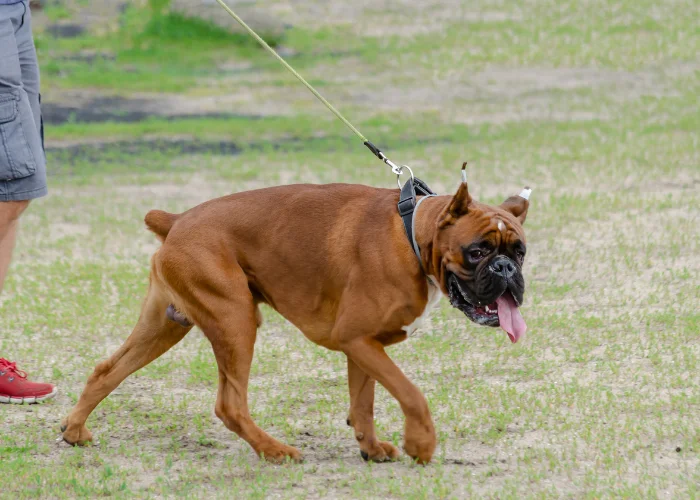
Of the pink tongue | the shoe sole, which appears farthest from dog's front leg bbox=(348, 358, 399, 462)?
the shoe sole

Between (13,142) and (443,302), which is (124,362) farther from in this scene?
(443,302)

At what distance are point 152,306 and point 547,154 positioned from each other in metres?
7.84

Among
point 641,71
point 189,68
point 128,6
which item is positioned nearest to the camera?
point 641,71

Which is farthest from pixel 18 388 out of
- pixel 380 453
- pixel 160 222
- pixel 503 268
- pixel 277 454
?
pixel 503 268

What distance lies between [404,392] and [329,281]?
0.65m

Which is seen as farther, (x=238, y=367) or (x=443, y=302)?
(x=443, y=302)

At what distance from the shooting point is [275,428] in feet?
17.3

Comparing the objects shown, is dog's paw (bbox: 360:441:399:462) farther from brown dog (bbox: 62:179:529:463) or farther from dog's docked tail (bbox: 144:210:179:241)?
dog's docked tail (bbox: 144:210:179:241)

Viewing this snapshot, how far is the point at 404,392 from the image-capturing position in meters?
4.43

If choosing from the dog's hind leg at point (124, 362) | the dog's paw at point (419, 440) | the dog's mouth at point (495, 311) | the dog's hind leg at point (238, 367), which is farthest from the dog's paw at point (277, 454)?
the dog's mouth at point (495, 311)

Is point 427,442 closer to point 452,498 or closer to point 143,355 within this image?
point 452,498

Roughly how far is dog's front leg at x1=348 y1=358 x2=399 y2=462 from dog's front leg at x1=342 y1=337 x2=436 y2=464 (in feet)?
0.75

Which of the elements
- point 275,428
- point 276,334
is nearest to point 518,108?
point 276,334

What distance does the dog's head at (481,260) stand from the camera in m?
4.28
